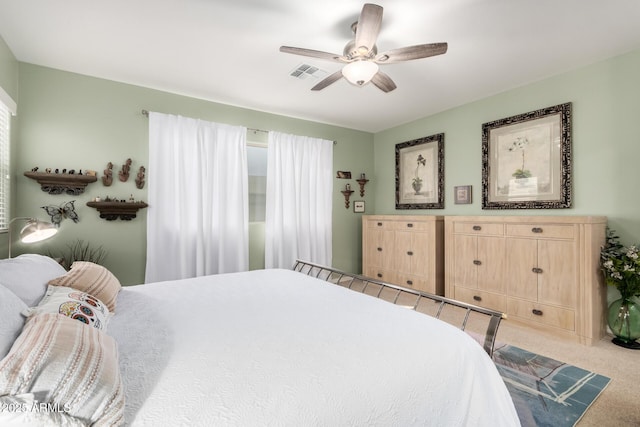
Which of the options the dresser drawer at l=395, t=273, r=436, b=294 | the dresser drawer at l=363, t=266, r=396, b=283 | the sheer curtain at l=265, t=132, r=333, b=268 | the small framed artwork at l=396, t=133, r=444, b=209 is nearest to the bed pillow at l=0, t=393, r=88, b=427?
the sheer curtain at l=265, t=132, r=333, b=268

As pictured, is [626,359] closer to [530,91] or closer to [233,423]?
[530,91]

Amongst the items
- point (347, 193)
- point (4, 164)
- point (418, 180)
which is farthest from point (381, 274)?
point (4, 164)

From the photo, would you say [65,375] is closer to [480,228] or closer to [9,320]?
[9,320]

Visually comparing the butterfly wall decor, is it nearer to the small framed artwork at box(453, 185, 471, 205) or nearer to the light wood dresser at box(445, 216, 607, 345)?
the light wood dresser at box(445, 216, 607, 345)

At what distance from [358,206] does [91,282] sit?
12.6ft

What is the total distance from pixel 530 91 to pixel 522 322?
8.14 feet

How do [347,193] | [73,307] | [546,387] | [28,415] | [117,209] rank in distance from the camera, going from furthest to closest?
1. [347,193]
2. [117,209]
3. [546,387]
4. [73,307]
5. [28,415]

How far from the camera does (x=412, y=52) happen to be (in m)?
2.02

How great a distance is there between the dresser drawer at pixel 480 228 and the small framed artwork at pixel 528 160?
0.45 m

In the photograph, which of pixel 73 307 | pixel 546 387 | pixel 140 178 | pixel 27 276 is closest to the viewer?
pixel 73 307

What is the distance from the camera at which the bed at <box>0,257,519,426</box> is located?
767 mm

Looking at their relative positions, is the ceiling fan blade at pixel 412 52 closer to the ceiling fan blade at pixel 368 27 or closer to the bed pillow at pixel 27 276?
the ceiling fan blade at pixel 368 27

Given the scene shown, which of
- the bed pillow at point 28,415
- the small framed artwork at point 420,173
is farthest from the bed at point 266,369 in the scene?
the small framed artwork at point 420,173

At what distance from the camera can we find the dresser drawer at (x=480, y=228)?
10.1 ft
